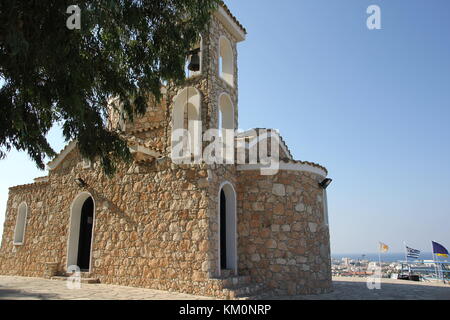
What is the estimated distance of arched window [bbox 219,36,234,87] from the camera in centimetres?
1225

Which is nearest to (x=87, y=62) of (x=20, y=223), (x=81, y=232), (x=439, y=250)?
(x=81, y=232)

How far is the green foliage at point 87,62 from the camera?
5984mm

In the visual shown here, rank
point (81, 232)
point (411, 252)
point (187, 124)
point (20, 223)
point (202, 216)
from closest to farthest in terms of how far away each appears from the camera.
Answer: point (202, 216)
point (187, 124)
point (81, 232)
point (20, 223)
point (411, 252)

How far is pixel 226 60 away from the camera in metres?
12.5

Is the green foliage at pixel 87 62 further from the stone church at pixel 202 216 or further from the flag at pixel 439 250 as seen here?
the flag at pixel 439 250

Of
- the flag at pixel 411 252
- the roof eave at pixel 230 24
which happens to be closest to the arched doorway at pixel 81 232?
the roof eave at pixel 230 24

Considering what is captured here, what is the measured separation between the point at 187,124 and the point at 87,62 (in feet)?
15.8

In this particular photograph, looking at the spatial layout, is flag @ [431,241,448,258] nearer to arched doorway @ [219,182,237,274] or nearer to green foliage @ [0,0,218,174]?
arched doorway @ [219,182,237,274]

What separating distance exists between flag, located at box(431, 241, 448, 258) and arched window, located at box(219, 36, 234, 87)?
13589 mm

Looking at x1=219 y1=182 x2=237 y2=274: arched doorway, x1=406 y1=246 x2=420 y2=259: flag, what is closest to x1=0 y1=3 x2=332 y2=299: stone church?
x1=219 y1=182 x2=237 y2=274: arched doorway

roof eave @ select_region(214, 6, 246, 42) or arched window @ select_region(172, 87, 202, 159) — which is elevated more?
roof eave @ select_region(214, 6, 246, 42)

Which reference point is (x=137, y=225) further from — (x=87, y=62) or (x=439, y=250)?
(x=439, y=250)

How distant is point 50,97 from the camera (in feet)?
23.6
